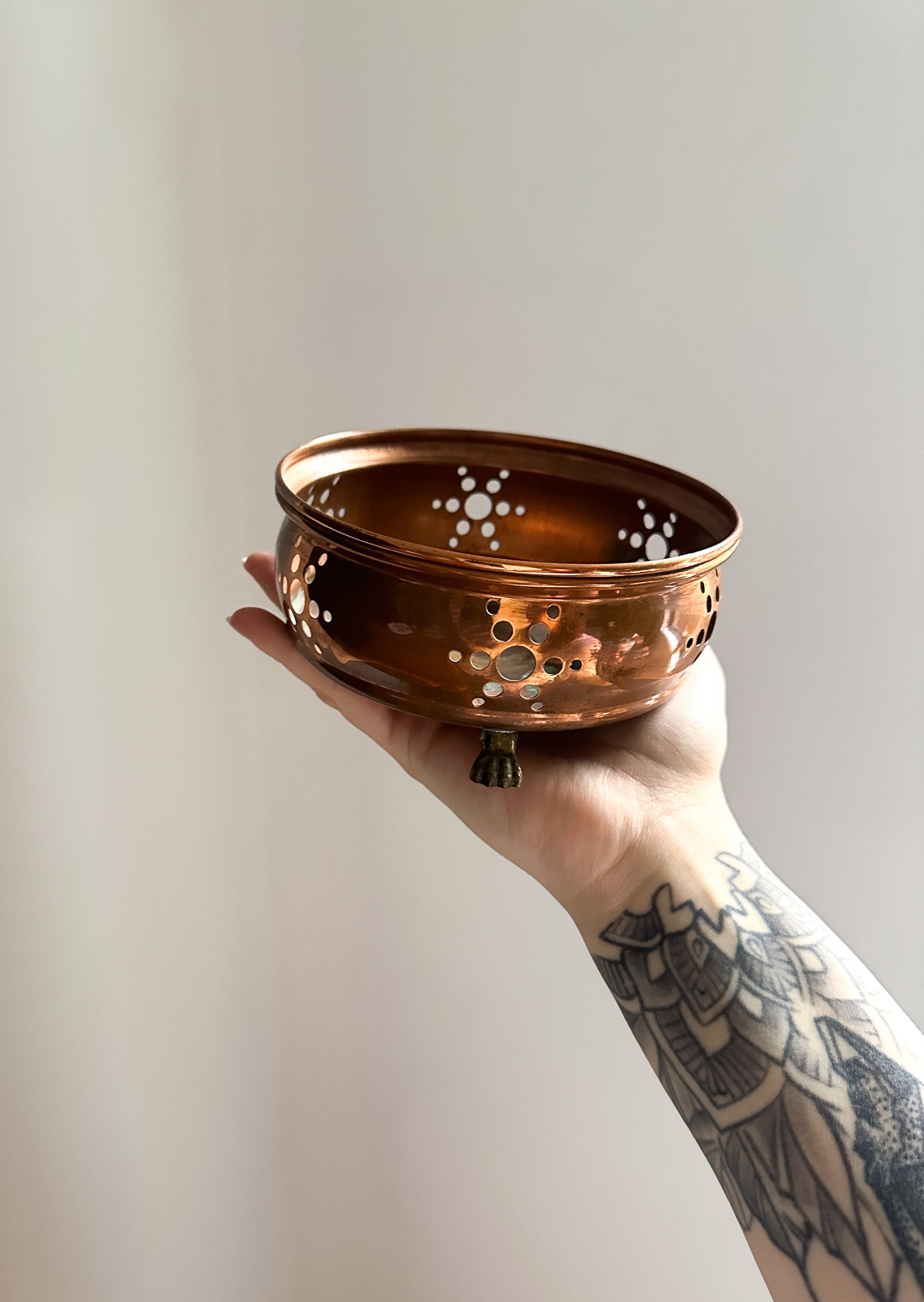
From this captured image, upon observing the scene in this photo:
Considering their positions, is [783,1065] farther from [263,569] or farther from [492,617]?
[263,569]

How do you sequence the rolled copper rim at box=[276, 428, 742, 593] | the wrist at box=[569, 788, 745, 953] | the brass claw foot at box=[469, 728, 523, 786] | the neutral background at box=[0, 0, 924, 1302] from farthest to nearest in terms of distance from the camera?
the neutral background at box=[0, 0, 924, 1302]
the wrist at box=[569, 788, 745, 953]
the brass claw foot at box=[469, 728, 523, 786]
the rolled copper rim at box=[276, 428, 742, 593]

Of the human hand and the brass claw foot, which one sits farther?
the human hand

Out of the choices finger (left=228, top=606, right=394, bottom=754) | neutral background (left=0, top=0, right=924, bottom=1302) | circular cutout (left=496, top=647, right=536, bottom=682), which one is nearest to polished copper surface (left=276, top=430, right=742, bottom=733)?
circular cutout (left=496, top=647, right=536, bottom=682)

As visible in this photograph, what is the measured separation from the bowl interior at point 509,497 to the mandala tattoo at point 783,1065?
10.4 inches

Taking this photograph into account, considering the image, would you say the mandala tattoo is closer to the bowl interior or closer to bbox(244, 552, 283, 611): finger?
the bowl interior

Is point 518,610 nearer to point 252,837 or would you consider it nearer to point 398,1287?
point 252,837

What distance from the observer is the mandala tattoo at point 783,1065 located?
0.59m

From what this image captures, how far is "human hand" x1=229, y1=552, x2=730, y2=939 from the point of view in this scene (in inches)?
29.8

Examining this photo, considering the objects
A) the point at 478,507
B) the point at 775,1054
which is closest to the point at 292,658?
the point at 478,507

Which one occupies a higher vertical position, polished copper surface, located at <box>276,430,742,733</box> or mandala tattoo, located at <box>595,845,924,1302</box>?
polished copper surface, located at <box>276,430,742,733</box>

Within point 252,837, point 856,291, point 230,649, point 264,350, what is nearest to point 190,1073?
point 252,837

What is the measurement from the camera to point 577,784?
76cm

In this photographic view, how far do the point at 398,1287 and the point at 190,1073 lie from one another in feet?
1.53

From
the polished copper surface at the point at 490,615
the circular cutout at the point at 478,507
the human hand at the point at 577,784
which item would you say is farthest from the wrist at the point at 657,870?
the circular cutout at the point at 478,507
